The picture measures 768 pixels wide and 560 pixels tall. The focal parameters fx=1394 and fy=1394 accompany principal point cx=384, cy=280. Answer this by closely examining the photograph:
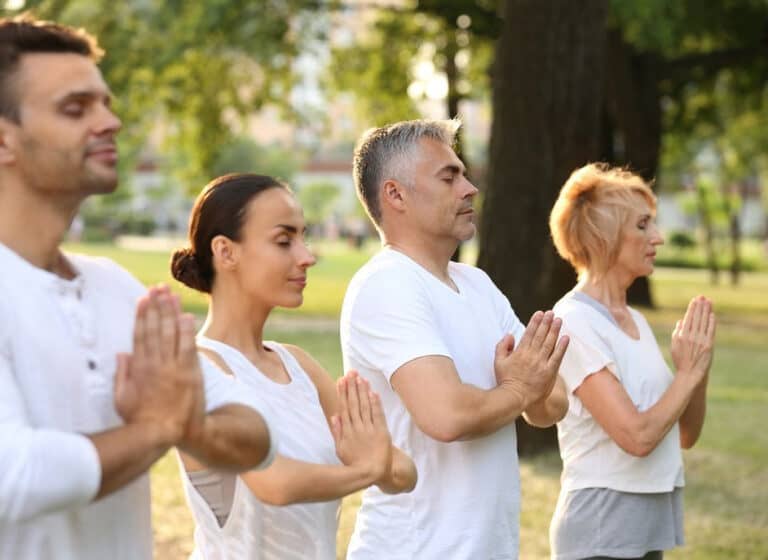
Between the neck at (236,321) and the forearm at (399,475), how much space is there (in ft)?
1.64

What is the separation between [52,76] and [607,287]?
9.12 feet

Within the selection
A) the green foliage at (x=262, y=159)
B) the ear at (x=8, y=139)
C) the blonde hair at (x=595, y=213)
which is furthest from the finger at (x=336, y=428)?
the green foliage at (x=262, y=159)

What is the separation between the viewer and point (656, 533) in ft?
15.6

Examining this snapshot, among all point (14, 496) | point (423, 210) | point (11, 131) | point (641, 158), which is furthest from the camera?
point (641, 158)

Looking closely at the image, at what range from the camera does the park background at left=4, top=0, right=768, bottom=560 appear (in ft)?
38.1

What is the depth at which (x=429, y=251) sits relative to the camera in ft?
13.6

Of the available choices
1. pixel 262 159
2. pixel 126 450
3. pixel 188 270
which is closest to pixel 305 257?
pixel 188 270

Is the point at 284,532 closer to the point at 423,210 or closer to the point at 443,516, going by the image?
the point at 443,516

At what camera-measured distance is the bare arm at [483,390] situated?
373 centimetres

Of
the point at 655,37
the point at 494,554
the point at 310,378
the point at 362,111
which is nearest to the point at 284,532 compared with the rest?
the point at 310,378

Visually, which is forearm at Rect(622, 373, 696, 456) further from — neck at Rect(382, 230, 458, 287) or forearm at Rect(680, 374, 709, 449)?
neck at Rect(382, 230, 458, 287)

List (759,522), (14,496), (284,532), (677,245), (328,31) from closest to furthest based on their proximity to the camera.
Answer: (14,496), (284,532), (759,522), (328,31), (677,245)

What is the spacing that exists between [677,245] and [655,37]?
164 feet

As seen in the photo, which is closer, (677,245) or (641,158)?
(641,158)
